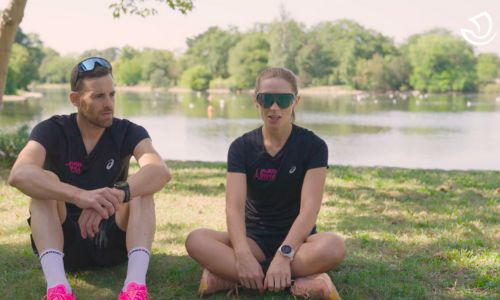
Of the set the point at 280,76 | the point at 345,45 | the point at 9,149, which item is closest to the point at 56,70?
the point at 345,45

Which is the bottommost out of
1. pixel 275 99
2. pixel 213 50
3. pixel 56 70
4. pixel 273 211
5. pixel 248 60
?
pixel 273 211

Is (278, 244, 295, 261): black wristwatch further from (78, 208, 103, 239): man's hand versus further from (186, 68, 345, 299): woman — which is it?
(78, 208, 103, 239): man's hand

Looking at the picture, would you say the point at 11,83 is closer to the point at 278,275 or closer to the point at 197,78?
the point at 197,78

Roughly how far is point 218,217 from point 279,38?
84.0 meters

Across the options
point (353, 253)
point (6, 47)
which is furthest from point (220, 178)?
point (353, 253)

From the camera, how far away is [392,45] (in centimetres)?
9506

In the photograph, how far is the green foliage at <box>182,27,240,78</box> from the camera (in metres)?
101

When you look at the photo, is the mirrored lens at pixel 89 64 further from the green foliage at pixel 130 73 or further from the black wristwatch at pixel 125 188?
the green foliage at pixel 130 73

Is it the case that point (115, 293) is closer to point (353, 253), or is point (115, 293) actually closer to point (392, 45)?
point (353, 253)

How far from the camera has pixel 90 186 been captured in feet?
11.9

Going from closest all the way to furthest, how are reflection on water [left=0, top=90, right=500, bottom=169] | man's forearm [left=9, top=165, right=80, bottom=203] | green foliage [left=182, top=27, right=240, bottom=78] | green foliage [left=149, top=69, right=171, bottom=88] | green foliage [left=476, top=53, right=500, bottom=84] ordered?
man's forearm [left=9, top=165, right=80, bottom=203] < reflection on water [left=0, top=90, right=500, bottom=169] < green foliage [left=476, top=53, right=500, bottom=84] < green foliage [left=182, top=27, right=240, bottom=78] < green foliage [left=149, top=69, right=171, bottom=88]

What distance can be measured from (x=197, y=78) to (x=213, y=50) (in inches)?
371

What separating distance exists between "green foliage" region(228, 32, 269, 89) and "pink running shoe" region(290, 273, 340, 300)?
8602 centimetres

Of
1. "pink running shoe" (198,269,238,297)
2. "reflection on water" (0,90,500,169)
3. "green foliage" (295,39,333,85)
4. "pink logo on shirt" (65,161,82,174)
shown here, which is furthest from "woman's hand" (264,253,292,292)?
"green foliage" (295,39,333,85)
